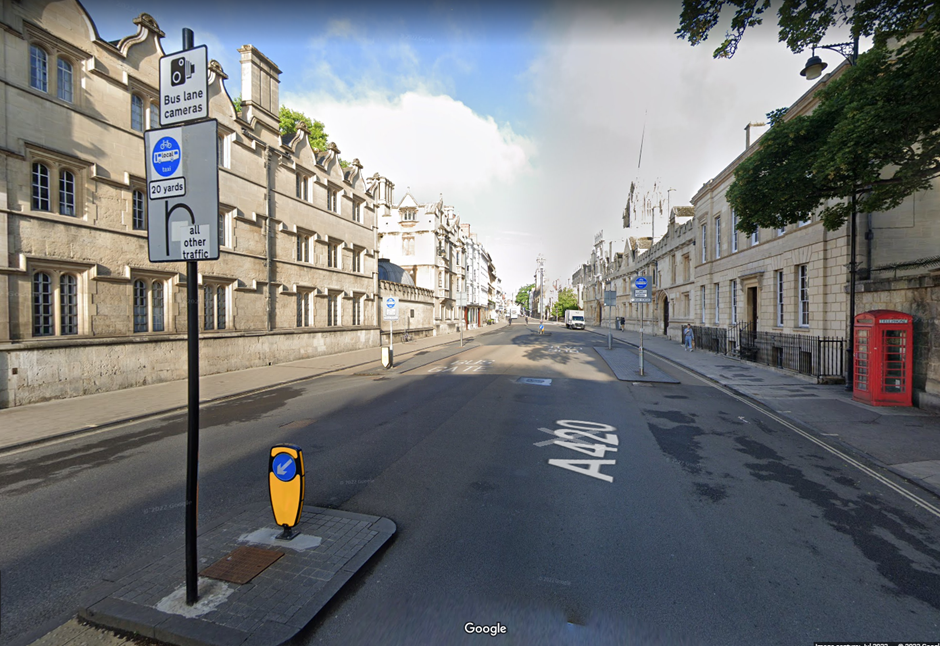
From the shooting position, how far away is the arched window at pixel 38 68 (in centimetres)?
1128

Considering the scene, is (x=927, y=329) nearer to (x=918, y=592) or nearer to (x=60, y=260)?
(x=918, y=592)

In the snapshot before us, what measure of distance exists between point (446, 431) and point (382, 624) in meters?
5.12

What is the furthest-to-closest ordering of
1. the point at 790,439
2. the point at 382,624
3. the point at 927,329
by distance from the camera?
the point at 927,329 < the point at 790,439 < the point at 382,624

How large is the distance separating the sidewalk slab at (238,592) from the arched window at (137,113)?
1514 centimetres

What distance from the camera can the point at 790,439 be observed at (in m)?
8.27

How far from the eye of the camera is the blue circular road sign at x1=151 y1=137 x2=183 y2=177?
3404 mm

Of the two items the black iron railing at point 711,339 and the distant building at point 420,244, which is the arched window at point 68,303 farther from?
the distant building at point 420,244

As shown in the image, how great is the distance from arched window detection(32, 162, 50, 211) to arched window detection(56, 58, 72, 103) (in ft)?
7.04

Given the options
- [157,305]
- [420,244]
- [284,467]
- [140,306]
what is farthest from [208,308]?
[420,244]

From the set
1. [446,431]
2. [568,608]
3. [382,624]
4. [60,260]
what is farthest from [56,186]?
[568,608]

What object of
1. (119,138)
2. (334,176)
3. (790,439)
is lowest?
(790,439)

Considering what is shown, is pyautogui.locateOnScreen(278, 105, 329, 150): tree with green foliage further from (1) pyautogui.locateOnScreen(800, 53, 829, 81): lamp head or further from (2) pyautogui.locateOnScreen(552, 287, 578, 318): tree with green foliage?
(2) pyautogui.locateOnScreen(552, 287, 578, 318): tree with green foliage

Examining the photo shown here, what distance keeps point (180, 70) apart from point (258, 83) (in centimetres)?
1953

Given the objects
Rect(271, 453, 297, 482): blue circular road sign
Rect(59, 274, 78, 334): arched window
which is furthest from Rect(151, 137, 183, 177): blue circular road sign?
Rect(59, 274, 78, 334): arched window
